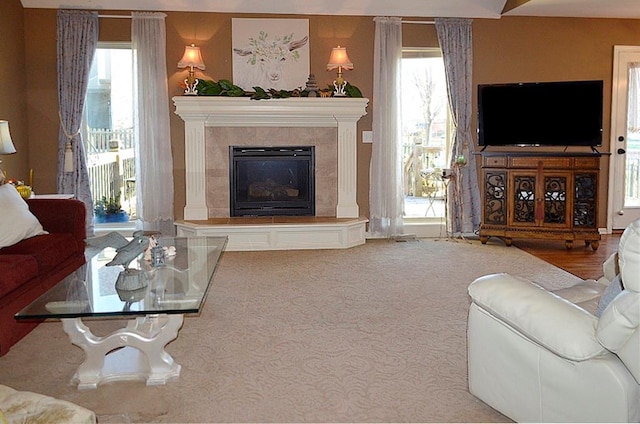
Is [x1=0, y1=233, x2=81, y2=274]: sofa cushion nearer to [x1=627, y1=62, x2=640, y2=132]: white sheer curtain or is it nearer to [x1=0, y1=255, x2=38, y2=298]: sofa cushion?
[x1=0, y1=255, x2=38, y2=298]: sofa cushion

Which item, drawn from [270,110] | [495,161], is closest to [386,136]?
[495,161]

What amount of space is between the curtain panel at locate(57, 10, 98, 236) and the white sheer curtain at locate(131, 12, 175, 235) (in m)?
0.50

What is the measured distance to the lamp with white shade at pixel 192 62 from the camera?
6.69 m

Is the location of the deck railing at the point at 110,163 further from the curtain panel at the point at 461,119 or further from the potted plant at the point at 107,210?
the curtain panel at the point at 461,119

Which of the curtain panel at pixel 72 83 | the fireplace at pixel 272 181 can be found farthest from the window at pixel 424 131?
the curtain panel at pixel 72 83

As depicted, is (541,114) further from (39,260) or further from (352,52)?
(39,260)

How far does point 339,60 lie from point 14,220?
3790 millimetres

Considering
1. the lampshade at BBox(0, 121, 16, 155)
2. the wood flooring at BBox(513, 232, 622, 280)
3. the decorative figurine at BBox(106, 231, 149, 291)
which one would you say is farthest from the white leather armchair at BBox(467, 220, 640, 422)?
the lampshade at BBox(0, 121, 16, 155)

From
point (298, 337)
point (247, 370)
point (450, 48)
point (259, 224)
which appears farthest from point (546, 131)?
point (247, 370)

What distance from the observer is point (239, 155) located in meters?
7.07

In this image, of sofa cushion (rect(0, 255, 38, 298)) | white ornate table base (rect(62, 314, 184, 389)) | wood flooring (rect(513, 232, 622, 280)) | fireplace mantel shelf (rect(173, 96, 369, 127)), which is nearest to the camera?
white ornate table base (rect(62, 314, 184, 389))

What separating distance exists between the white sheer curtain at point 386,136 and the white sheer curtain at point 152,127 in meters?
2.30

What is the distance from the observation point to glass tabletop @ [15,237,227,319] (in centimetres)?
293

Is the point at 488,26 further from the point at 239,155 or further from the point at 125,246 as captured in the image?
the point at 125,246
